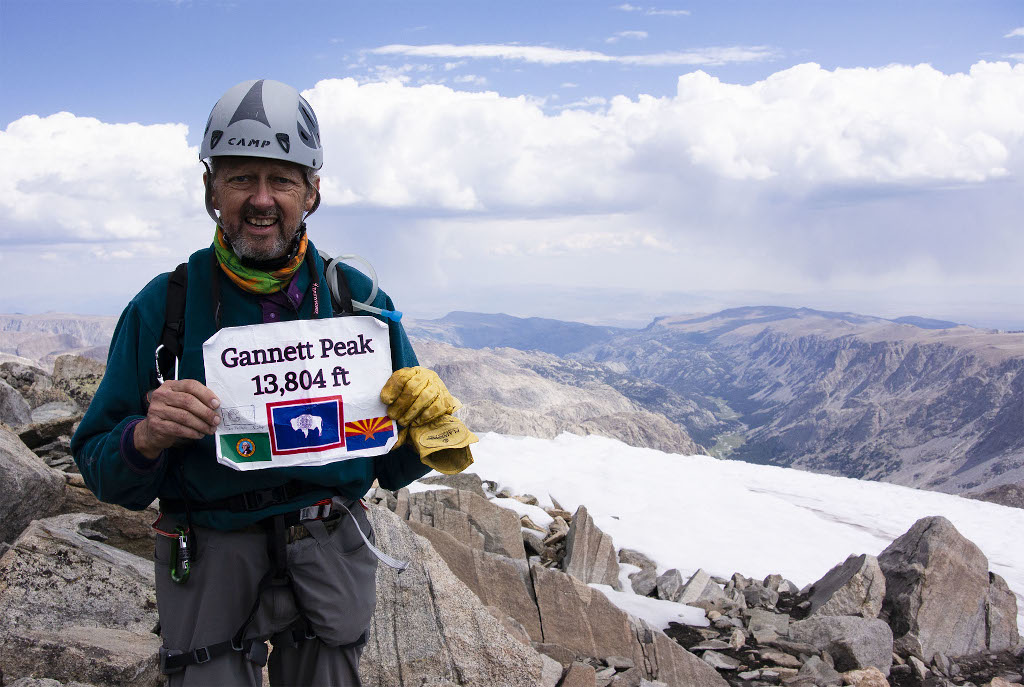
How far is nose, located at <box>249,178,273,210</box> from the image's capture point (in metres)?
4.00

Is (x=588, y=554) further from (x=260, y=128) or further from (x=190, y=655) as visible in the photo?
(x=260, y=128)

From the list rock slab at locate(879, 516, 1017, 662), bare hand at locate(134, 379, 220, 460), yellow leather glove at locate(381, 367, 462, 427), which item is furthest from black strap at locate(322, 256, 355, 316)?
rock slab at locate(879, 516, 1017, 662)

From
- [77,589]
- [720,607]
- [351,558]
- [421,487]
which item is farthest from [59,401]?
[351,558]

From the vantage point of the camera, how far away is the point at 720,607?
1347 centimetres

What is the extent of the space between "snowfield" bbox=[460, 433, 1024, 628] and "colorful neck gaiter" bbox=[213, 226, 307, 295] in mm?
14767

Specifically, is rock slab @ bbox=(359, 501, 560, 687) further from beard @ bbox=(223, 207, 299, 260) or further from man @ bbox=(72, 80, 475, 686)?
beard @ bbox=(223, 207, 299, 260)

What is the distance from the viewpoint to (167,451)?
3.90 meters

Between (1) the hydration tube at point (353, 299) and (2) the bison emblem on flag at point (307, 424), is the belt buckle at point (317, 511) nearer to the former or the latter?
(2) the bison emblem on flag at point (307, 424)

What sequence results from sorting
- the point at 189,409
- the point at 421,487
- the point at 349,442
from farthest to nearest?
the point at 421,487, the point at 349,442, the point at 189,409

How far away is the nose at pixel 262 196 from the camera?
400 centimetres

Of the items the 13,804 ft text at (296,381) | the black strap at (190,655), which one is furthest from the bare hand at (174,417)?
the black strap at (190,655)

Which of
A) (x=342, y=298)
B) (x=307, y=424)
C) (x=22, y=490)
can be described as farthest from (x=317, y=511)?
(x=22, y=490)

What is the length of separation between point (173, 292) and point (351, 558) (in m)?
1.77

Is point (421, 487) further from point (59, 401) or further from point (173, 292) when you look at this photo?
point (173, 292)
